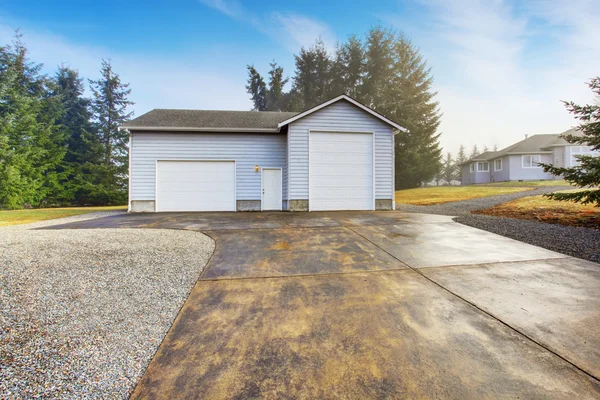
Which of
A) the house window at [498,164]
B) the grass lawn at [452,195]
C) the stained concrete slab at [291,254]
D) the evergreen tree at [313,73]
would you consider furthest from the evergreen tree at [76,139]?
the house window at [498,164]

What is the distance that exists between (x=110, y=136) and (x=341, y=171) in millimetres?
20935

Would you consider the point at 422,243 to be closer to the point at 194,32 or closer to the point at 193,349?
the point at 193,349

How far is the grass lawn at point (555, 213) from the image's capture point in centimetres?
600

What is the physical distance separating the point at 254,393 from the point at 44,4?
17.3m

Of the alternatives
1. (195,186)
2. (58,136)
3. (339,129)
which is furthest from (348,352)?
(58,136)

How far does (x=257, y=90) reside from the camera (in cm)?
2762

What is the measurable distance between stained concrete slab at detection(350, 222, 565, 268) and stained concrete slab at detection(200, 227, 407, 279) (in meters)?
0.37

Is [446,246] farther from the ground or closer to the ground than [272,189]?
closer to the ground

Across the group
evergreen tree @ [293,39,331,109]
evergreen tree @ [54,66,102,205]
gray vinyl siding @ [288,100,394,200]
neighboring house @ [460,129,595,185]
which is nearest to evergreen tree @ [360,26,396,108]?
evergreen tree @ [293,39,331,109]

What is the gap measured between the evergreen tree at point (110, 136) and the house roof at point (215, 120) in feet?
34.0

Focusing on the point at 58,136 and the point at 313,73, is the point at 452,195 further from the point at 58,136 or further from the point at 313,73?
the point at 58,136

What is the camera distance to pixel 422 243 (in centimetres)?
440

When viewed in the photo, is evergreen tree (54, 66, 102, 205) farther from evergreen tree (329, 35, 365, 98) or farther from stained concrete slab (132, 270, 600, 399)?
evergreen tree (329, 35, 365, 98)

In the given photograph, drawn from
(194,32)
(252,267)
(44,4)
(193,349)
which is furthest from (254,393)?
Result: (44,4)
